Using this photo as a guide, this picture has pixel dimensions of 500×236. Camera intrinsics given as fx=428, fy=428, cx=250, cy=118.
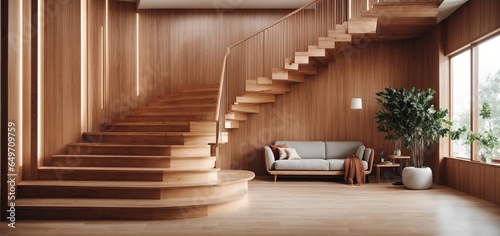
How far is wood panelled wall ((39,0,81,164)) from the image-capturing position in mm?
6031

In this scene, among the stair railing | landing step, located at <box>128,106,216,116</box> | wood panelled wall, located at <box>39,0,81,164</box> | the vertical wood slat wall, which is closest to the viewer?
wood panelled wall, located at <box>39,0,81,164</box>

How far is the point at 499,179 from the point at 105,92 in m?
6.76

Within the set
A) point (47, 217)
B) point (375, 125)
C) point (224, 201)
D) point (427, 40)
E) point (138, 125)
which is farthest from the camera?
point (375, 125)

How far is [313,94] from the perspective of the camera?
9.20m

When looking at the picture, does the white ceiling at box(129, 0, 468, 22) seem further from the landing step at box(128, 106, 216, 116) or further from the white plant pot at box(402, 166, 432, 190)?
the white plant pot at box(402, 166, 432, 190)

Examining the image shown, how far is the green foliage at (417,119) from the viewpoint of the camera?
7301 millimetres

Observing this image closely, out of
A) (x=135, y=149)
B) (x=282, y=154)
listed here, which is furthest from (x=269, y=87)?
(x=135, y=149)

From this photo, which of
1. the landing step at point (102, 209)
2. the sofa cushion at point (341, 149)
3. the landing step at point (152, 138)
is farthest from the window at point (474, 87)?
the landing step at point (102, 209)

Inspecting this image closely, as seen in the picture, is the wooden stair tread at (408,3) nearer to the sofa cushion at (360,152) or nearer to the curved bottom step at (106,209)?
the sofa cushion at (360,152)

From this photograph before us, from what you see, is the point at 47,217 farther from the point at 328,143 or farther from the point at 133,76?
the point at 328,143

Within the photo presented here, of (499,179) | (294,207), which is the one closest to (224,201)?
(294,207)

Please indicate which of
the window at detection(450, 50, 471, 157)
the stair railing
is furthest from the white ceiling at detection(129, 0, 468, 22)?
the window at detection(450, 50, 471, 157)

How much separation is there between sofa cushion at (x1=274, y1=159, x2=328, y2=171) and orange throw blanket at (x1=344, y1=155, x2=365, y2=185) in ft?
1.34

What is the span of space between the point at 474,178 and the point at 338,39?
3168 mm
